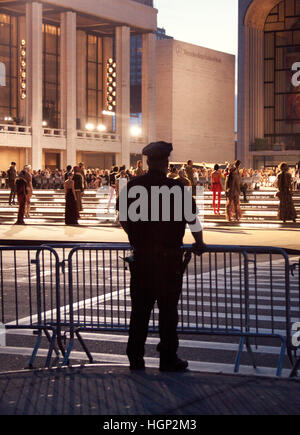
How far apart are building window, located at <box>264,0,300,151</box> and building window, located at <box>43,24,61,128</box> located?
2187 centimetres

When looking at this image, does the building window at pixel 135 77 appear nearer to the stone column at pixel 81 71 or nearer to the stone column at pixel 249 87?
the stone column at pixel 81 71

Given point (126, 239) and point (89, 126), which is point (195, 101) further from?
point (126, 239)

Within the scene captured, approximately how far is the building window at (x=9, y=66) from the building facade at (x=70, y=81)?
0.32 feet

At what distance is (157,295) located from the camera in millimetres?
6699

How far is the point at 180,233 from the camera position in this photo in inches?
264

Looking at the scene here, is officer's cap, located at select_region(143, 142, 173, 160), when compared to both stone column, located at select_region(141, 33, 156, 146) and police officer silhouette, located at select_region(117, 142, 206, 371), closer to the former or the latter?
police officer silhouette, located at select_region(117, 142, 206, 371)

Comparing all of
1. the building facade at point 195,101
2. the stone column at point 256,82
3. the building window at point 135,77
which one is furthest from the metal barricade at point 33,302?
the building window at point 135,77

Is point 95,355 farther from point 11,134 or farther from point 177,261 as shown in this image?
point 11,134

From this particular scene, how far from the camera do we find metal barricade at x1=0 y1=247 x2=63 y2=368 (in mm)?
7938

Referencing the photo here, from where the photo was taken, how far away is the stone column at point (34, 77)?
243 feet

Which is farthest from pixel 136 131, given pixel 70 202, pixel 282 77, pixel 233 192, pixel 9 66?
pixel 70 202

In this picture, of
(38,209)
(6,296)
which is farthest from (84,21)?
(6,296)

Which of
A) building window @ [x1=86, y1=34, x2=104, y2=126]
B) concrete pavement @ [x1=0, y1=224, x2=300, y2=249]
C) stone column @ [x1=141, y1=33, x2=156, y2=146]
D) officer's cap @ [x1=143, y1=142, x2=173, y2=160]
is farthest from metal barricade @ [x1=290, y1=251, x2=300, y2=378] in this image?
building window @ [x1=86, y1=34, x2=104, y2=126]

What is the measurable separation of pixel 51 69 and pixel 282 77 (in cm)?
2478
